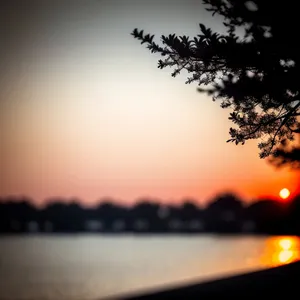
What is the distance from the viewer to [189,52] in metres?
14.8

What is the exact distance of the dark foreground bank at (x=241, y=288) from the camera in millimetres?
12547

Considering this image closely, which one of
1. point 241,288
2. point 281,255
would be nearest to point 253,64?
point 241,288

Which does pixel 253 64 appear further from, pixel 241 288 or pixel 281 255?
pixel 281 255

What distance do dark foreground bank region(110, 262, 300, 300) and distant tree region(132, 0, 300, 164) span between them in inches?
102

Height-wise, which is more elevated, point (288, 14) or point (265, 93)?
point (288, 14)

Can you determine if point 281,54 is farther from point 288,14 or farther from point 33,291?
point 33,291

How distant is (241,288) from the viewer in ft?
43.3

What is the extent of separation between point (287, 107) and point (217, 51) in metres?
2.18

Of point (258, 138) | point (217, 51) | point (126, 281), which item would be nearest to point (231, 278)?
point (258, 138)

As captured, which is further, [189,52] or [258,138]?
[258,138]

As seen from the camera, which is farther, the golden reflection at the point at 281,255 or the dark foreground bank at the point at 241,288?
the golden reflection at the point at 281,255

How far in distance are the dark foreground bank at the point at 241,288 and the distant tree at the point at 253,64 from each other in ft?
8.48

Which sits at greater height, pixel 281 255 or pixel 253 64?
pixel 253 64

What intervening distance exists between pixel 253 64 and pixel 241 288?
4.51 m
